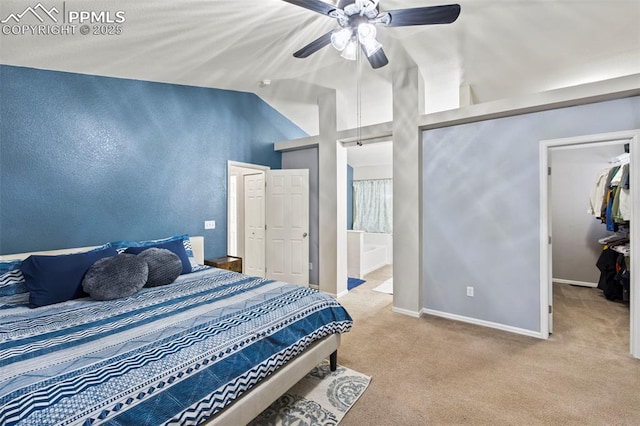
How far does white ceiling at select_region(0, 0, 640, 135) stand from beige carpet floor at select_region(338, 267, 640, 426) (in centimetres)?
285

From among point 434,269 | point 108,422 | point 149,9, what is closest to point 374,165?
point 434,269

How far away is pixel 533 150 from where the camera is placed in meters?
2.86

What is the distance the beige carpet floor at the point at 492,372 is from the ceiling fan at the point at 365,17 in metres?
2.50

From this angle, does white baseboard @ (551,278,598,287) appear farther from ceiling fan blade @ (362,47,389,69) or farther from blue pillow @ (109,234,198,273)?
blue pillow @ (109,234,198,273)

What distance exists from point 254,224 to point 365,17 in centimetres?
395

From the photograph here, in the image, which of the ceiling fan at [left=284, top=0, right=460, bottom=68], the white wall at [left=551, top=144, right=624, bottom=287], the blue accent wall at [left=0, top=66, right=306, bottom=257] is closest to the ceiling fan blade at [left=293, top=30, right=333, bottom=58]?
the ceiling fan at [left=284, top=0, right=460, bottom=68]

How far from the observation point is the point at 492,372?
226 centimetres

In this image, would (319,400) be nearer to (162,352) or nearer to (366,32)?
(162,352)

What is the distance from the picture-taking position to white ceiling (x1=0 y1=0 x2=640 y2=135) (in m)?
2.16

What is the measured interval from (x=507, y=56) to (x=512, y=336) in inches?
115

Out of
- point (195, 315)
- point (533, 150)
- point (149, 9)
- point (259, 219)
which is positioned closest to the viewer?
point (195, 315)

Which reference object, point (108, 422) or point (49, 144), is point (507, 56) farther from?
point (49, 144)

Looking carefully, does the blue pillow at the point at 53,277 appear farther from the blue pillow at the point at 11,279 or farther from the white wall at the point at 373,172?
the white wall at the point at 373,172

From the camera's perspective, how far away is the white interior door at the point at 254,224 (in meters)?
4.93
